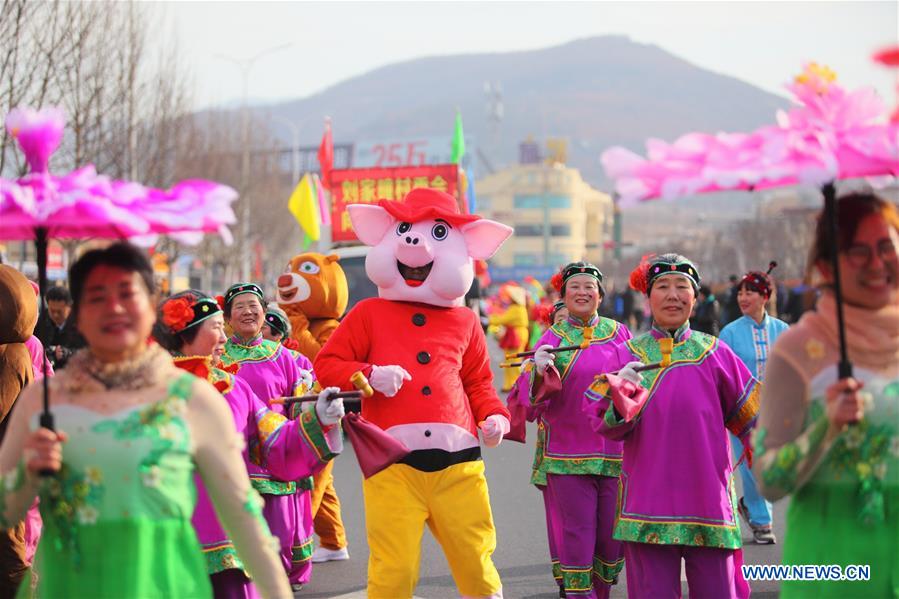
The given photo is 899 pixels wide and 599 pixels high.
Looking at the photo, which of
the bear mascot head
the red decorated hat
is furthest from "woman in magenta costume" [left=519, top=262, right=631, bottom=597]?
the bear mascot head

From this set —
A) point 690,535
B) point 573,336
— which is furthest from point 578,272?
point 690,535

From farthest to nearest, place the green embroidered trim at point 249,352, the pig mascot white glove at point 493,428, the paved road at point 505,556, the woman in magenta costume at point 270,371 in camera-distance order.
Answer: the paved road at point 505,556 < the green embroidered trim at point 249,352 < the woman in magenta costume at point 270,371 < the pig mascot white glove at point 493,428

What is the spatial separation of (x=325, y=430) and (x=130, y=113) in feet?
67.9

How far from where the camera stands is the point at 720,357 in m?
6.13

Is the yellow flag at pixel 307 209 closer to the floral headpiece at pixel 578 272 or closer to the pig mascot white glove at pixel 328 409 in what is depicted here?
the floral headpiece at pixel 578 272

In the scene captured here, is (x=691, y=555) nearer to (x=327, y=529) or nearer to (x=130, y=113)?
(x=327, y=529)

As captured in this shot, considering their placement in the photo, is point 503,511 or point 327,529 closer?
point 327,529

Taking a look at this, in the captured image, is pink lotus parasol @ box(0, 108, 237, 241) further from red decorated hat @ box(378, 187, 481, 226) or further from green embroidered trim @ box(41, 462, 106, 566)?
red decorated hat @ box(378, 187, 481, 226)

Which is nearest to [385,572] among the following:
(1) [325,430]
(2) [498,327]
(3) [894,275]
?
(1) [325,430]

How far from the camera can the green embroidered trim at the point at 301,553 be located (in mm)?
7727

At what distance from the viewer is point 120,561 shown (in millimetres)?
3842

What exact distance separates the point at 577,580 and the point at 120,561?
12.8 feet

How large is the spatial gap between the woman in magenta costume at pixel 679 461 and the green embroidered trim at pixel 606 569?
55.1 inches

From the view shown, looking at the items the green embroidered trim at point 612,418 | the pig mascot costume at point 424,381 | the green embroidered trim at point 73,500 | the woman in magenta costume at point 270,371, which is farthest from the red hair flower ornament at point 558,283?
the green embroidered trim at point 73,500
